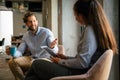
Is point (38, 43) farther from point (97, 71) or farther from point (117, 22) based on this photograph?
point (97, 71)

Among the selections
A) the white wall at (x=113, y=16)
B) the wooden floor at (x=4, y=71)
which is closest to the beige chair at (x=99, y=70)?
the white wall at (x=113, y=16)

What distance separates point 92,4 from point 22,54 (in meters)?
1.81

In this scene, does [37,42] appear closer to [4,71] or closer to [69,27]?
[4,71]

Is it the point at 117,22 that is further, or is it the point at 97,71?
the point at 117,22

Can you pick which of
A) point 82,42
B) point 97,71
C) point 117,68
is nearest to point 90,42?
point 82,42

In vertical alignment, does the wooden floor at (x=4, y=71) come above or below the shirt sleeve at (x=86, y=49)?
below

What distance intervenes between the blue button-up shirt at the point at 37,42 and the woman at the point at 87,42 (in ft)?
4.24

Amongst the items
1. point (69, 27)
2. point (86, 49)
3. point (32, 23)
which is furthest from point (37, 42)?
point (69, 27)

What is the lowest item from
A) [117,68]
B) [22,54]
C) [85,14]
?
[117,68]

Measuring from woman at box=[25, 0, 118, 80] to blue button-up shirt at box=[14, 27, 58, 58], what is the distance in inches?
50.9

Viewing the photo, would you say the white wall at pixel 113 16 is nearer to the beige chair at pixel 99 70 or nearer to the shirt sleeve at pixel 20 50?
the shirt sleeve at pixel 20 50

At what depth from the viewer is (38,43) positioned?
11.6 ft

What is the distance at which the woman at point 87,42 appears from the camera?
207 centimetres

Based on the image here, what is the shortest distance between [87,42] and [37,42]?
157 centimetres
